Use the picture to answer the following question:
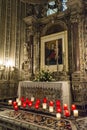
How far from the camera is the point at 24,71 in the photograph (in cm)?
934

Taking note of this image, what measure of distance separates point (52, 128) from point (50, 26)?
19.9 feet

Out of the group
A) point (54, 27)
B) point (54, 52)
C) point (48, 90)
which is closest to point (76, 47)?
point (54, 52)

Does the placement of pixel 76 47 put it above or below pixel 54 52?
above

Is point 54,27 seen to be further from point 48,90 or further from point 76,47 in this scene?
point 48,90

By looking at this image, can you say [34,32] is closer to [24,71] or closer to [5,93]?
[24,71]

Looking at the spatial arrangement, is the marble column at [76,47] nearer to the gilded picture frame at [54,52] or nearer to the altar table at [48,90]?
the gilded picture frame at [54,52]

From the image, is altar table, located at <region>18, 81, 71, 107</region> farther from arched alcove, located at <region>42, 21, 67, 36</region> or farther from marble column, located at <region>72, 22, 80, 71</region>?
arched alcove, located at <region>42, 21, 67, 36</region>

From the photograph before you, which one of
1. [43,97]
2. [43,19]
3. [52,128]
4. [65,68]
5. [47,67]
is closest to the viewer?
[52,128]

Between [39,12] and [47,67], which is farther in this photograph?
[39,12]

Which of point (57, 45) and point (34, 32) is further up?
point (34, 32)

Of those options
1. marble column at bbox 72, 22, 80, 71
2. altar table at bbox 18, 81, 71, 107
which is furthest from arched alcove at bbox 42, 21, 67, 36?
altar table at bbox 18, 81, 71, 107

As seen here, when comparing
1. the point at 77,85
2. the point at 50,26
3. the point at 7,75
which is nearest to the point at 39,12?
the point at 50,26

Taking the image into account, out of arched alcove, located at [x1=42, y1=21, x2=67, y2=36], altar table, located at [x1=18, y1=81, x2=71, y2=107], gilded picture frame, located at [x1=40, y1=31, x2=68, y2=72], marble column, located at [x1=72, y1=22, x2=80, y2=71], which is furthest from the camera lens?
arched alcove, located at [x1=42, y1=21, x2=67, y2=36]

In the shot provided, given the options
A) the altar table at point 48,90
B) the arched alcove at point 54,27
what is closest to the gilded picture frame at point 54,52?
the arched alcove at point 54,27
